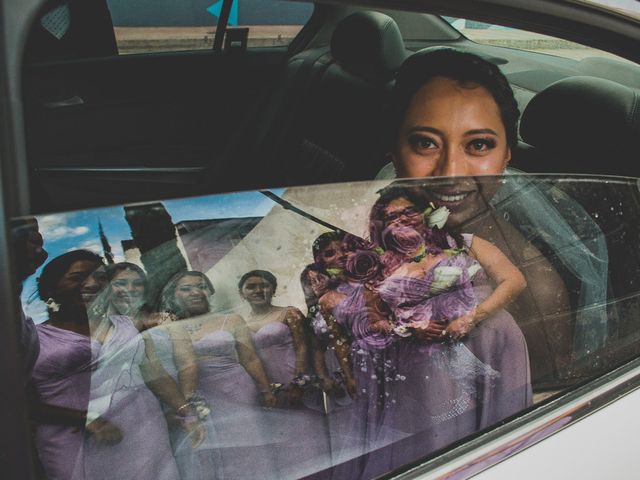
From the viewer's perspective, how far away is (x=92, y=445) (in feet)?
3.12

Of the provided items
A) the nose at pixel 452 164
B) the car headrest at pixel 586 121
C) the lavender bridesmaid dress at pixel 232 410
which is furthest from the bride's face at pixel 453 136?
the lavender bridesmaid dress at pixel 232 410

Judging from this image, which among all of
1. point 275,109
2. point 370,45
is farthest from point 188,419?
point 275,109

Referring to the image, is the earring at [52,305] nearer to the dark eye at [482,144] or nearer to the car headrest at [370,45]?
the dark eye at [482,144]

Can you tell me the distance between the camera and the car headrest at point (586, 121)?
136 centimetres

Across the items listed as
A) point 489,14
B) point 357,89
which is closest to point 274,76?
point 357,89

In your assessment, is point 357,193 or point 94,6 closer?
point 357,193

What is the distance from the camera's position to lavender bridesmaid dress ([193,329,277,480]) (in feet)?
3.22

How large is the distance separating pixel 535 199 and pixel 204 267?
2.14 ft

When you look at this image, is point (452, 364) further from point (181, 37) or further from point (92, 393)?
point (181, 37)

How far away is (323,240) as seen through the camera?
3.99 feet

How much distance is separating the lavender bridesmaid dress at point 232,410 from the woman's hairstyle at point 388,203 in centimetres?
35

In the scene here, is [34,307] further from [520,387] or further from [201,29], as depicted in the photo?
[201,29]

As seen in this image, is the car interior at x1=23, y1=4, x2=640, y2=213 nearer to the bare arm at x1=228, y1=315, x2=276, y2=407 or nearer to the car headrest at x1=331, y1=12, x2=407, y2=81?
the car headrest at x1=331, y1=12, x2=407, y2=81

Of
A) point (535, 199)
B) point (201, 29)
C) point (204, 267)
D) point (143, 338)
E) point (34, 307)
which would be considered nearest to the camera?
point (34, 307)
